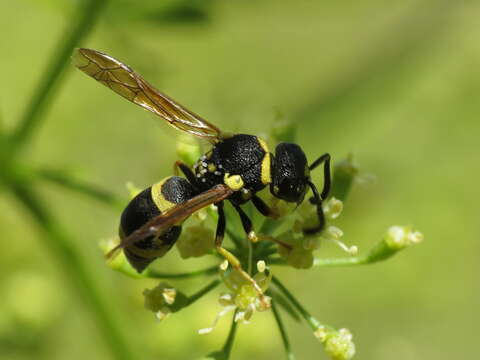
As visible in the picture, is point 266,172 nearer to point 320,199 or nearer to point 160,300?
point 320,199

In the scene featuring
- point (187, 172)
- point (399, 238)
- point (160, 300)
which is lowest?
point (160, 300)

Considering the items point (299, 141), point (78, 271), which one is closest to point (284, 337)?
point (78, 271)

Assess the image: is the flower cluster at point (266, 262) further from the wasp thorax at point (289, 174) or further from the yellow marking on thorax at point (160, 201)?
the yellow marking on thorax at point (160, 201)

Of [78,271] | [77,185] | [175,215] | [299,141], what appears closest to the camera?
[175,215]

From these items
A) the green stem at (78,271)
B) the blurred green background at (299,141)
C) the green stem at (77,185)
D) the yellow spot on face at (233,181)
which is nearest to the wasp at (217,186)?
the yellow spot on face at (233,181)

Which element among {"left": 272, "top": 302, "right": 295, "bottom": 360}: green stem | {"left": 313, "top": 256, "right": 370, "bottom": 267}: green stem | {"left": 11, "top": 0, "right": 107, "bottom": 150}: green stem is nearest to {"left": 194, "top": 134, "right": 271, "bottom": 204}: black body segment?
{"left": 313, "top": 256, "right": 370, "bottom": 267}: green stem

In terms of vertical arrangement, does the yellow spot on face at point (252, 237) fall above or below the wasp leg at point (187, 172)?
above

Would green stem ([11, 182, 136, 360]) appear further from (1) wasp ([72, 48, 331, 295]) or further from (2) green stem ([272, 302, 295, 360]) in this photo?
(2) green stem ([272, 302, 295, 360])

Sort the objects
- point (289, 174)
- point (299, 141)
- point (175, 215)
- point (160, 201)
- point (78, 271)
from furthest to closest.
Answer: point (299, 141), point (78, 271), point (289, 174), point (160, 201), point (175, 215)
